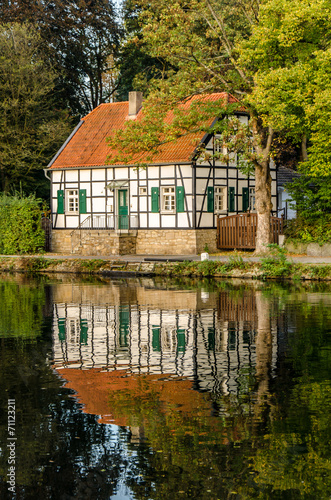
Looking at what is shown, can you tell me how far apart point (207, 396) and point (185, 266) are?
19.0m

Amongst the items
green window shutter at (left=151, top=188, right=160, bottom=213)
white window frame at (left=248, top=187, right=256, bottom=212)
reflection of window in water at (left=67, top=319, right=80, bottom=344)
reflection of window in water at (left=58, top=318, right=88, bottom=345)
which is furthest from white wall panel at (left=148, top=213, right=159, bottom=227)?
reflection of window in water at (left=67, top=319, right=80, bottom=344)

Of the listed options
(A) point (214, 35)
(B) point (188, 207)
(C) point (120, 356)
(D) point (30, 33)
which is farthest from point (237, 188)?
(C) point (120, 356)

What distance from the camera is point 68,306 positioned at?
58.6 feet

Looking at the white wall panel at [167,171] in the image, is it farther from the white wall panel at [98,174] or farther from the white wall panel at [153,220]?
the white wall panel at [98,174]

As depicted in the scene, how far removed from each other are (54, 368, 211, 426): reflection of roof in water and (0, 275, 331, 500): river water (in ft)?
0.07

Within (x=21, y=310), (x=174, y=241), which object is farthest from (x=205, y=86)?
(x=21, y=310)

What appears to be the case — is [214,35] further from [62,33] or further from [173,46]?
[62,33]

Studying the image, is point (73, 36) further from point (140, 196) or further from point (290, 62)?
point (290, 62)

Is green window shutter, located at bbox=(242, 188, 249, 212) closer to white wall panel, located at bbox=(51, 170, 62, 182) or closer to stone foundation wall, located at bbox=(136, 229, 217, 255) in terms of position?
stone foundation wall, located at bbox=(136, 229, 217, 255)

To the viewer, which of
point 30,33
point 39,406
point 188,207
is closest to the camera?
point 39,406

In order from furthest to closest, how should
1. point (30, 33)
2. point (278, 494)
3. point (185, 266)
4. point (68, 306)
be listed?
1. point (30, 33)
2. point (185, 266)
3. point (68, 306)
4. point (278, 494)

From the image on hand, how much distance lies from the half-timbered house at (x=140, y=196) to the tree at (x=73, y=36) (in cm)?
886

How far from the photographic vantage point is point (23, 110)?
41625mm

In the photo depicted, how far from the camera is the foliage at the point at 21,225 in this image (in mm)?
36250
